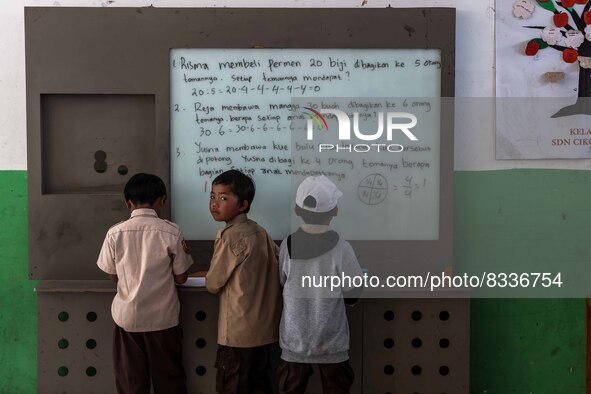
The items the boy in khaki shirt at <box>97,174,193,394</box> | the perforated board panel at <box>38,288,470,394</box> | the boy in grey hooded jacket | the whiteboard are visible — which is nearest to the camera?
the boy in grey hooded jacket

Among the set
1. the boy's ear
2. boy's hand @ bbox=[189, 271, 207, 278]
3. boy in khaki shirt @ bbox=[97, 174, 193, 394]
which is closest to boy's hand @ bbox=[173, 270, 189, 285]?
boy in khaki shirt @ bbox=[97, 174, 193, 394]

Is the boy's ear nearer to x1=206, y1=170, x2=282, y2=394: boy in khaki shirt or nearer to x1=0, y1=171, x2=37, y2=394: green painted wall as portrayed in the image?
x1=206, y1=170, x2=282, y2=394: boy in khaki shirt

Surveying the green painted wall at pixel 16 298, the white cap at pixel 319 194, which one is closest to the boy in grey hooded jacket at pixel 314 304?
the white cap at pixel 319 194

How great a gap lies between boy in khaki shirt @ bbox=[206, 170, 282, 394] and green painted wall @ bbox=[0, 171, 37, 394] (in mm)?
1218

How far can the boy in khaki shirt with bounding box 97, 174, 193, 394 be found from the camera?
3.09 metres

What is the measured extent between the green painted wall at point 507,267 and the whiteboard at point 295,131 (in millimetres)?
334

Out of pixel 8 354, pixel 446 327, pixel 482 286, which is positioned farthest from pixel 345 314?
pixel 8 354

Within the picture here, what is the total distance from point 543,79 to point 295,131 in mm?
1331

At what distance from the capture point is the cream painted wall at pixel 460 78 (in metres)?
3.68

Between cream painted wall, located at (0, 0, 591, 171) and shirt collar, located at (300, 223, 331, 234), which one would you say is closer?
shirt collar, located at (300, 223, 331, 234)

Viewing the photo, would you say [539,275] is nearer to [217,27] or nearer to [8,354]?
[217,27]

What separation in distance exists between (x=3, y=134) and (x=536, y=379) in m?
3.10

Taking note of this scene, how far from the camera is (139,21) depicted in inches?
139
